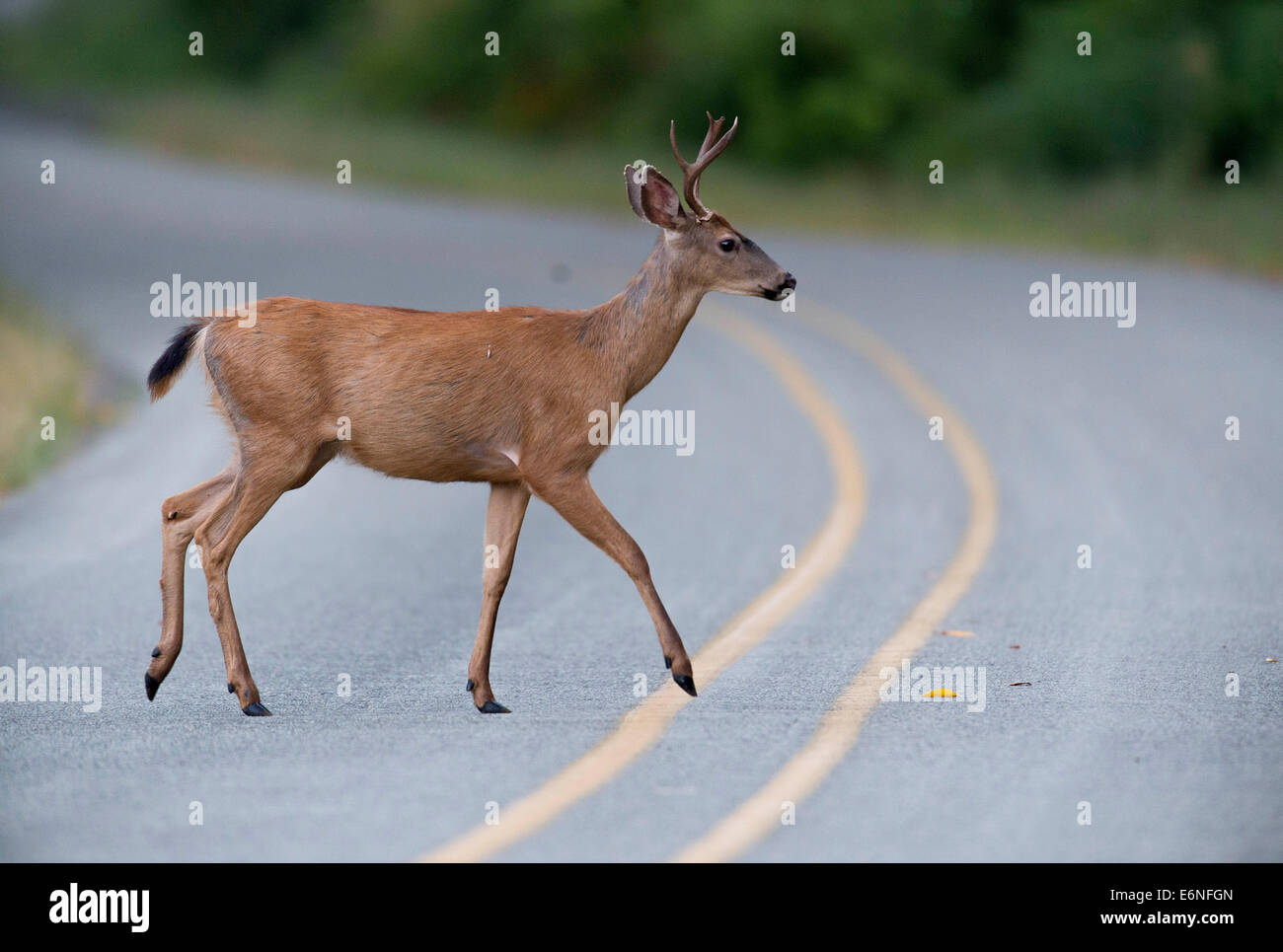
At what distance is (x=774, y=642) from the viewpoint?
9172mm

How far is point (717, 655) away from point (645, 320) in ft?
5.27

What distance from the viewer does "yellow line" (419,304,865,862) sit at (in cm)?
602

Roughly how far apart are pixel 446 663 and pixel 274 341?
1.72m

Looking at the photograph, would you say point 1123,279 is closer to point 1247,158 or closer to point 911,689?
point 1247,158

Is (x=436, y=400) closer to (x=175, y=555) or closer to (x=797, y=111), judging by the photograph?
(x=175, y=555)

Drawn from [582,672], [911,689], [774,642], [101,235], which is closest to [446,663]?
[582,672]

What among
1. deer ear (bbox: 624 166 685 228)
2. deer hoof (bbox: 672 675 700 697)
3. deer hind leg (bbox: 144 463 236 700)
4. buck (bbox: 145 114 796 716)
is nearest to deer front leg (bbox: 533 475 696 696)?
buck (bbox: 145 114 796 716)

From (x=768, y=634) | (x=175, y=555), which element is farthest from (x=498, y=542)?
(x=768, y=634)

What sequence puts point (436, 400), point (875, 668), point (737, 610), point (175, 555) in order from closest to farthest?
1. point (436, 400)
2. point (175, 555)
3. point (875, 668)
4. point (737, 610)

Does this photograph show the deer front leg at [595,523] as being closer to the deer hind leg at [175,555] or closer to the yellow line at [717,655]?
the yellow line at [717,655]

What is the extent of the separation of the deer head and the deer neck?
54 mm

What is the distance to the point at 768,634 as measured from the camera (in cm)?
938

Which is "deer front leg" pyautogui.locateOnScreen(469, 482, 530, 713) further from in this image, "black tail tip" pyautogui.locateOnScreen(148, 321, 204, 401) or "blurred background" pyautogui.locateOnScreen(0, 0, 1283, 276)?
"blurred background" pyautogui.locateOnScreen(0, 0, 1283, 276)

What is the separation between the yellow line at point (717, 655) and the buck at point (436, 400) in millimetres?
490
